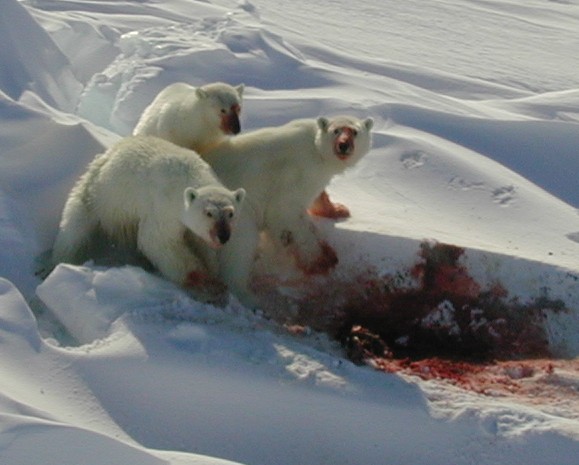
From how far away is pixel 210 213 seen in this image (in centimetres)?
533

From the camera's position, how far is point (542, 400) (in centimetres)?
489

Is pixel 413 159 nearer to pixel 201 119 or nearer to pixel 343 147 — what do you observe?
pixel 343 147

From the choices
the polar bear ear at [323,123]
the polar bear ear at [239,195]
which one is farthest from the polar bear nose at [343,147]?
the polar bear ear at [239,195]

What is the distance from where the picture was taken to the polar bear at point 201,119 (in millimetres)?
6535

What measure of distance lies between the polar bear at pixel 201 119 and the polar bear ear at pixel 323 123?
606mm

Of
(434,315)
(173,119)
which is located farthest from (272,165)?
(434,315)

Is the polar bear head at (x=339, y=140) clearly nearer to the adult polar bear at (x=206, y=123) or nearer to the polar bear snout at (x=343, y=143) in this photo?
the polar bear snout at (x=343, y=143)

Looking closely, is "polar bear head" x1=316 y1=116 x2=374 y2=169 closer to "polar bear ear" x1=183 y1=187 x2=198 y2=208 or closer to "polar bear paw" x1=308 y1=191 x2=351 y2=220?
"polar bear paw" x1=308 y1=191 x2=351 y2=220

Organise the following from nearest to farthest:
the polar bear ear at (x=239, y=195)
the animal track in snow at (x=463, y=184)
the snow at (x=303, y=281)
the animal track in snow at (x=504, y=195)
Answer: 1. the snow at (x=303, y=281)
2. the polar bear ear at (x=239, y=195)
3. the animal track in snow at (x=504, y=195)
4. the animal track in snow at (x=463, y=184)

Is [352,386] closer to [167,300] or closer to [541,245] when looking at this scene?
[167,300]

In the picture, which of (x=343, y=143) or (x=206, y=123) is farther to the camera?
(x=206, y=123)

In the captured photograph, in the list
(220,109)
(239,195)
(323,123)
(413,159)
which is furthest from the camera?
(413,159)

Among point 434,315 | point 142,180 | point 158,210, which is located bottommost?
point 434,315

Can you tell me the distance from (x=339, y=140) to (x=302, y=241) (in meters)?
0.66
